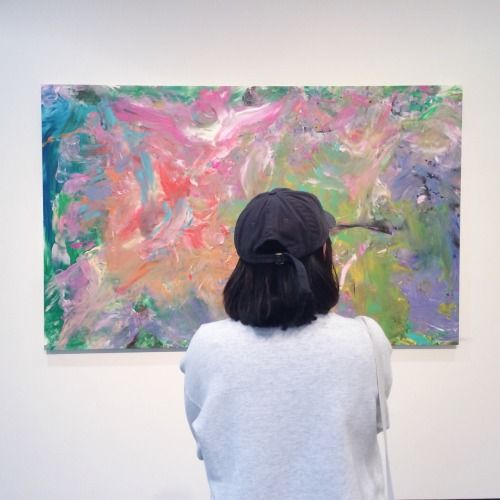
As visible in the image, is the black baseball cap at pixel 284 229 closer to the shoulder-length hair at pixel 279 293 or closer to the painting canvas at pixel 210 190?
the shoulder-length hair at pixel 279 293

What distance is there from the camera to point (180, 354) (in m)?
1.53

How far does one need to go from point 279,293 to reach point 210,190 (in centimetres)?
82

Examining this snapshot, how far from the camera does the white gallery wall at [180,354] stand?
1.50m

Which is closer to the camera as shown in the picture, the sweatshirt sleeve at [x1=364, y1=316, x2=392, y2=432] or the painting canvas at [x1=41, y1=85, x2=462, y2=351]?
the sweatshirt sleeve at [x1=364, y1=316, x2=392, y2=432]

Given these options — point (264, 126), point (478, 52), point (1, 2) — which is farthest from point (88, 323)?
point (478, 52)

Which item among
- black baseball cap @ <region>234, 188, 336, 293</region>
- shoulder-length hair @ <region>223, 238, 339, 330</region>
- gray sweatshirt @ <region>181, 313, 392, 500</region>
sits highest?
black baseball cap @ <region>234, 188, 336, 293</region>

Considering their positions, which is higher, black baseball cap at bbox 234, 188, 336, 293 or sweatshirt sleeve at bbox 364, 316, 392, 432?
black baseball cap at bbox 234, 188, 336, 293

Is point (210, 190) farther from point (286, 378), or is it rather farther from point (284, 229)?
point (286, 378)

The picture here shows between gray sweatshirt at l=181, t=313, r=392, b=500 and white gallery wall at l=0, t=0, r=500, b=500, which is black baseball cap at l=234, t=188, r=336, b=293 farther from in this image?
white gallery wall at l=0, t=0, r=500, b=500

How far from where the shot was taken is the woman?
28.0 inches

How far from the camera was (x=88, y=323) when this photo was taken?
1.49m

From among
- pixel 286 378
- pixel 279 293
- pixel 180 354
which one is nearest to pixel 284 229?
pixel 279 293

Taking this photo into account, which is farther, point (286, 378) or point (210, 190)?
point (210, 190)

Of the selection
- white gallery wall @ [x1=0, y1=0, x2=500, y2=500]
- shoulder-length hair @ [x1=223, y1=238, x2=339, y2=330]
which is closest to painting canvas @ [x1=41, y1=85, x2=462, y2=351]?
white gallery wall @ [x1=0, y1=0, x2=500, y2=500]
